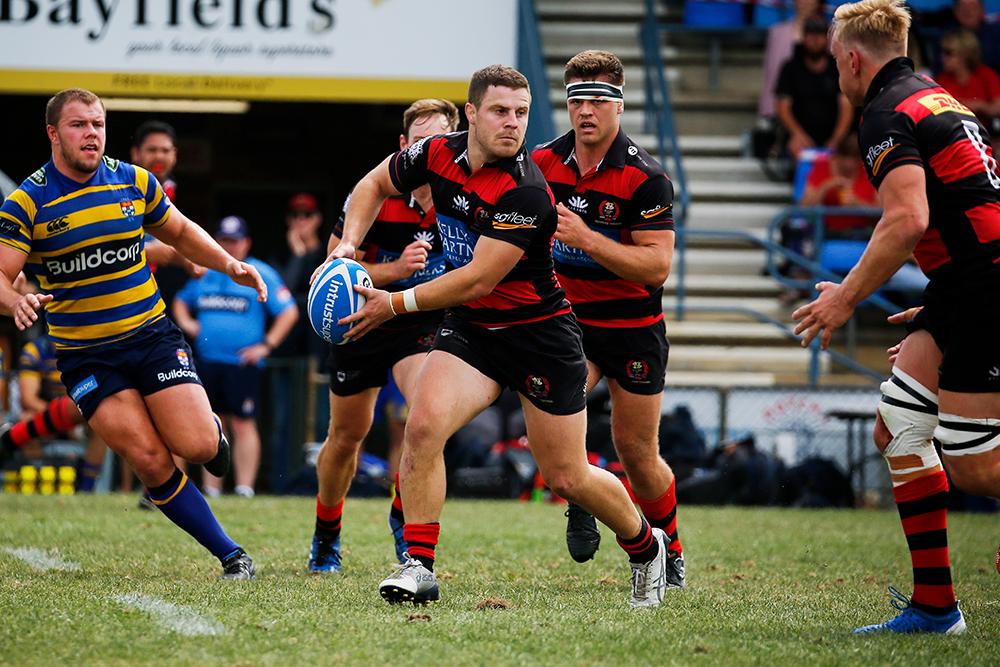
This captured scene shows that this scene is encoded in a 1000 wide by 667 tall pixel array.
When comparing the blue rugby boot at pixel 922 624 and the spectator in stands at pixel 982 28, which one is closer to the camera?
the blue rugby boot at pixel 922 624

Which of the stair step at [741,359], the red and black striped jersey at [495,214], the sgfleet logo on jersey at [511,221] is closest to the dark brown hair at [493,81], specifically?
the red and black striped jersey at [495,214]

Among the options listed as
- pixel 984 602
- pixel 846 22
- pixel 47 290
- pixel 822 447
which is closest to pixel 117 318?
pixel 47 290

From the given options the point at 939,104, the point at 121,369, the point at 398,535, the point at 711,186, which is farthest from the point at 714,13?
the point at 939,104

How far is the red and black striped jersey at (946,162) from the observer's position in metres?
5.16

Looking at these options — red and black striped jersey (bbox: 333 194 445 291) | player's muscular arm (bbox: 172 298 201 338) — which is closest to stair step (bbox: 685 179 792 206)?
player's muscular arm (bbox: 172 298 201 338)

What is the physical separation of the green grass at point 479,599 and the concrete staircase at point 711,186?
4.80 metres

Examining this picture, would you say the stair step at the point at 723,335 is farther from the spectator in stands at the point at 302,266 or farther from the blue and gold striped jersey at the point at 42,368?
the blue and gold striped jersey at the point at 42,368

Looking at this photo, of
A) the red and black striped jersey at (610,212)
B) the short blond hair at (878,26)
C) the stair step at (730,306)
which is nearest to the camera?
the short blond hair at (878,26)

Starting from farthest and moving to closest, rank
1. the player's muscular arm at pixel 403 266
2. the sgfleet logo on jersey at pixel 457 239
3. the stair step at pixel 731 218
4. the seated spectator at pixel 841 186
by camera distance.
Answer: the stair step at pixel 731 218 < the seated spectator at pixel 841 186 < the player's muscular arm at pixel 403 266 < the sgfleet logo on jersey at pixel 457 239

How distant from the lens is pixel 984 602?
6.47 meters

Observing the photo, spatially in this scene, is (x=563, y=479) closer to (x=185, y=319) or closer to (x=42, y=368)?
(x=185, y=319)

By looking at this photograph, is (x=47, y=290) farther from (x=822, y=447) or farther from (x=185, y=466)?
(x=822, y=447)

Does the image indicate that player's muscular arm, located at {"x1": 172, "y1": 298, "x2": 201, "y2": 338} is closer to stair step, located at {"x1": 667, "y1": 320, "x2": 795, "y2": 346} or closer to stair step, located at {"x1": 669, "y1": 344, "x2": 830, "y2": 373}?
stair step, located at {"x1": 669, "y1": 344, "x2": 830, "y2": 373}

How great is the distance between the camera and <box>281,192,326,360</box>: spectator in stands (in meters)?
13.7
